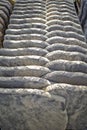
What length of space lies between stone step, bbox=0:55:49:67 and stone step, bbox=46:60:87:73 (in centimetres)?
12

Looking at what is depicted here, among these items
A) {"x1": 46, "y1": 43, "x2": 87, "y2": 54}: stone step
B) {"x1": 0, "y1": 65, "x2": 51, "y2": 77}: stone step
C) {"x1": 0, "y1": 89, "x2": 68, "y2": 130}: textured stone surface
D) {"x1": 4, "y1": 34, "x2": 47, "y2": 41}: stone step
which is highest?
{"x1": 4, "y1": 34, "x2": 47, "y2": 41}: stone step

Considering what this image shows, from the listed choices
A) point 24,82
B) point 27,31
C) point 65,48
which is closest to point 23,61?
point 24,82

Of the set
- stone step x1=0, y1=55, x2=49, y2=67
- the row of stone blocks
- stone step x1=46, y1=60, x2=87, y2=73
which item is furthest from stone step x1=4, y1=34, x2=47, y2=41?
stone step x1=46, y1=60, x2=87, y2=73

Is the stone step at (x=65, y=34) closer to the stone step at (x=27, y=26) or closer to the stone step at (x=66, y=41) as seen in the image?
the stone step at (x=66, y=41)

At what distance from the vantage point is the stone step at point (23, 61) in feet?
8.55

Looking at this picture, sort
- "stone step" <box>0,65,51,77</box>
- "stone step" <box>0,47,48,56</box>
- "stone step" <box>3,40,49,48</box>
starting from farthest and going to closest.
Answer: "stone step" <box>3,40,49,48</box> < "stone step" <box>0,47,48,56</box> < "stone step" <box>0,65,51,77</box>

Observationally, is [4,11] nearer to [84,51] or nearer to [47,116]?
[84,51]

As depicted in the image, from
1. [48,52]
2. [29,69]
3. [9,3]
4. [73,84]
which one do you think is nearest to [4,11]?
[9,3]

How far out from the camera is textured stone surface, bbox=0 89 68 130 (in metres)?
2.17

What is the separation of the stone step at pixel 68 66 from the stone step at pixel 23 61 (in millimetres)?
117

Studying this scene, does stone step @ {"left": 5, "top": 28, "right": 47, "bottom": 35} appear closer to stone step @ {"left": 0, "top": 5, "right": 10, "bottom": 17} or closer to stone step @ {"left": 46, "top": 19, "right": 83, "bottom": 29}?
stone step @ {"left": 46, "top": 19, "right": 83, "bottom": 29}

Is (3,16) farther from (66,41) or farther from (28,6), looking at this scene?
(66,41)

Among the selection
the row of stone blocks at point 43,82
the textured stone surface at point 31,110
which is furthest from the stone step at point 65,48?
the textured stone surface at point 31,110

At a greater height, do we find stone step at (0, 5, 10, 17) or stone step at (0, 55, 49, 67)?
stone step at (0, 5, 10, 17)
